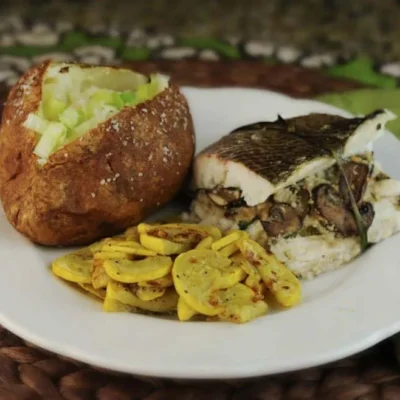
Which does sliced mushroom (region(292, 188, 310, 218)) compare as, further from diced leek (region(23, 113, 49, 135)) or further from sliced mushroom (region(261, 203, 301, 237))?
diced leek (region(23, 113, 49, 135))

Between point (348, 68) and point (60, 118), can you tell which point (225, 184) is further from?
point (348, 68)

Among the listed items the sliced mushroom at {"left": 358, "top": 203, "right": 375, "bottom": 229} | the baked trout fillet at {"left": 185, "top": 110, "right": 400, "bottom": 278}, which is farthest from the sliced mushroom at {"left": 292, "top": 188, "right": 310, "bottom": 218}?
the sliced mushroom at {"left": 358, "top": 203, "right": 375, "bottom": 229}

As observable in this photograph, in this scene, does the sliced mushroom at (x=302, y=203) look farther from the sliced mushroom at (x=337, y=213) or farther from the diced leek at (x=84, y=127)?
the diced leek at (x=84, y=127)

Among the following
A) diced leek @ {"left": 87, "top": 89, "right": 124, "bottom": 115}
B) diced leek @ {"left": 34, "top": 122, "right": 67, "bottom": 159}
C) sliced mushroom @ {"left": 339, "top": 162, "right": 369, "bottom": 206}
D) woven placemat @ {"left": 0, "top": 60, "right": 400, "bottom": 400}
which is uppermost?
diced leek @ {"left": 87, "top": 89, "right": 124, "bottom": 115}

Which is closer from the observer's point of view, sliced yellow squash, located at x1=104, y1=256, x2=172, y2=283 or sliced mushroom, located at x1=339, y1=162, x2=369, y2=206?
sliced yellow squash, located at x1=104, y1=256, x2=172, y2=283

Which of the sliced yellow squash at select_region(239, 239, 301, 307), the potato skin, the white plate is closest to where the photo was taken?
the white plate

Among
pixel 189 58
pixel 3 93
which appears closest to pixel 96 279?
pixel 3 93

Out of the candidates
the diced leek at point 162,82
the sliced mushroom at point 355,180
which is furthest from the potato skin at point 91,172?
the sliced mushroom at point 355,180
